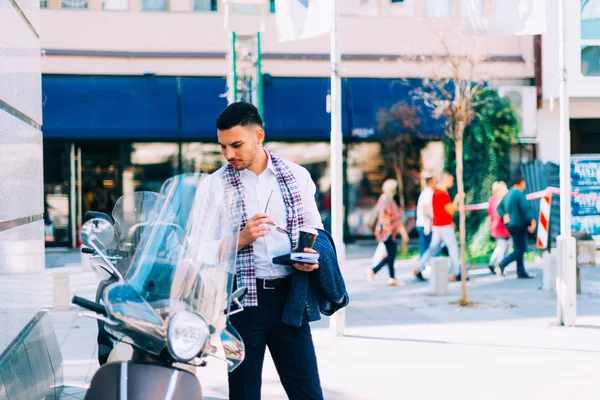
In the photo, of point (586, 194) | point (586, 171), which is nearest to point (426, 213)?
point (586, 194)

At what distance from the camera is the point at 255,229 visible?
3.56 meters

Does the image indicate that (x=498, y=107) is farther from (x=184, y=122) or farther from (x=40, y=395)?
(x=40, y=395)

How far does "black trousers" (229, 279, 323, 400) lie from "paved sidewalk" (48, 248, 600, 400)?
8.24 ft

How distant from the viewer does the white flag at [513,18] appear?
9.34 m

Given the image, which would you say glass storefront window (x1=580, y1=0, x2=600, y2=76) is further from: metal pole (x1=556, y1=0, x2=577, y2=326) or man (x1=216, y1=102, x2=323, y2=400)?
man (x1=216, y1=102, x2=323, y2=400)

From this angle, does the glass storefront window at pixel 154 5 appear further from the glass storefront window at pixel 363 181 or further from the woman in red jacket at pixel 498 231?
the woman in red jacket at pixel 498 231

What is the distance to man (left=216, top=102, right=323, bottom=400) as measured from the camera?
148 inches

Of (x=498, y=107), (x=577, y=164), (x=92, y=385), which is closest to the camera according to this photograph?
(x=92, y=385)

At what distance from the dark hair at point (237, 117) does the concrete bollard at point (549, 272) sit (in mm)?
9538

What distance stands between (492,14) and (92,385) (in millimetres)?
7527

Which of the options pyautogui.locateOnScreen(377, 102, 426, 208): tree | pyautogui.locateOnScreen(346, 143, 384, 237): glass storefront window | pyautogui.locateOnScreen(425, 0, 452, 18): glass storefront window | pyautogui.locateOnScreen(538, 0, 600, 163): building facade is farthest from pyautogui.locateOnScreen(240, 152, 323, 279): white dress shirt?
pyautogui.locateOnScreen(425, 0, 452, 18): glass storefront window

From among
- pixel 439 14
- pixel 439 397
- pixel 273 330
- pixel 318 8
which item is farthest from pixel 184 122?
pixel 273 330

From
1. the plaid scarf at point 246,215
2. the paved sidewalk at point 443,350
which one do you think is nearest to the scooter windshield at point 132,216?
the plaid scarf at point 246,215

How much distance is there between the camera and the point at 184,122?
1925cm
